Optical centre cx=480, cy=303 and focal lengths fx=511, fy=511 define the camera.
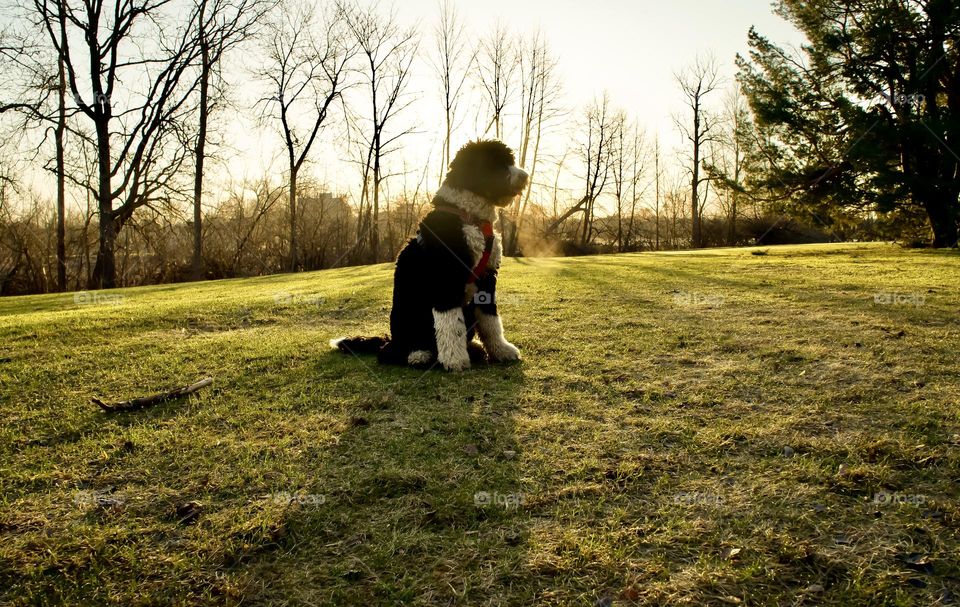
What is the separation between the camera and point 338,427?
133 inches

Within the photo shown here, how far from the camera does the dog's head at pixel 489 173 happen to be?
4.39 meters

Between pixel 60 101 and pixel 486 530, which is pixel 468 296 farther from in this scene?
pixel 60 101
